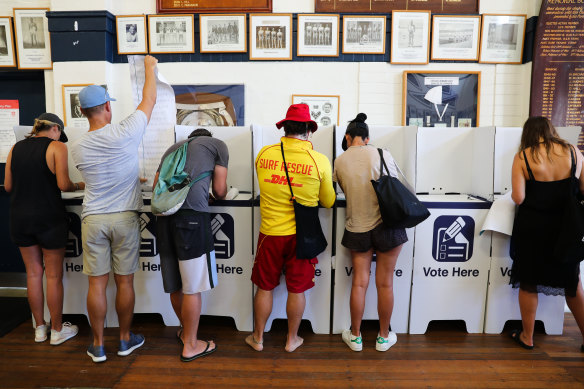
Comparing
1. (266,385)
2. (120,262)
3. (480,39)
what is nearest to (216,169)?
(120,262)

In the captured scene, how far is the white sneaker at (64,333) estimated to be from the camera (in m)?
2.56

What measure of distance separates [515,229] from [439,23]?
2217 millimetres

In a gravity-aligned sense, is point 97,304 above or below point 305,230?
below

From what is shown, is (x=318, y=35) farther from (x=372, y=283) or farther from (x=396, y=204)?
(x=372, y=283)

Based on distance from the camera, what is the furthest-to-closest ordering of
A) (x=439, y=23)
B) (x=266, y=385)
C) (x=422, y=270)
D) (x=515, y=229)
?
(x=439, y=23), (x=422, y=270), (x=515, y=229), (x=266, y=385)

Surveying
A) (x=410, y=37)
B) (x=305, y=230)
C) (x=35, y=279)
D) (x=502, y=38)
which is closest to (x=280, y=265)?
(x=305, y=230)

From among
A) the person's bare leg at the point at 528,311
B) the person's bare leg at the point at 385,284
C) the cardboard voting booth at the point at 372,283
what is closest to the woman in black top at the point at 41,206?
the cardboard voting booth at the point at 372,283

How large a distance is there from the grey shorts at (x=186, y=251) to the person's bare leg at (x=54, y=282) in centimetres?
82

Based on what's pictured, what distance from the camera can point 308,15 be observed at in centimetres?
369

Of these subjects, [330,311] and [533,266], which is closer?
[533,266]

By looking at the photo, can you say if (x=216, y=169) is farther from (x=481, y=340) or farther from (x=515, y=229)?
(x=481, y=340)

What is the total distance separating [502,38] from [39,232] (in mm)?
4289

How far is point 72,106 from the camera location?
372cm

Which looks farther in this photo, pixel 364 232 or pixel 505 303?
pixel 505 303
